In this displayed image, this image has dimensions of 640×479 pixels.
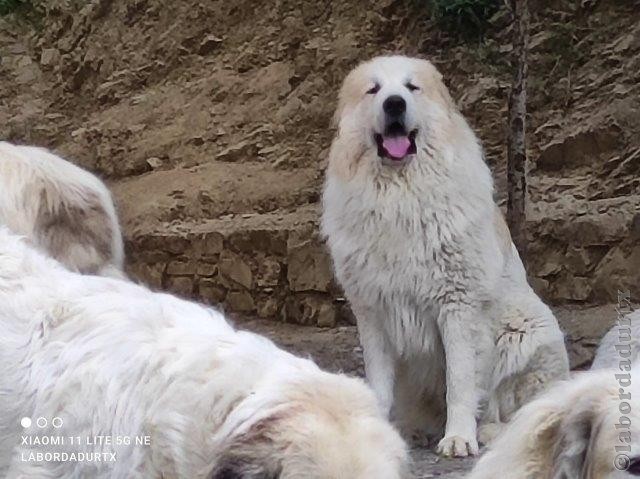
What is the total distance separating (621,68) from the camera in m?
8.16

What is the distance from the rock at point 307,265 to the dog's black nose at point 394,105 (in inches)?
118

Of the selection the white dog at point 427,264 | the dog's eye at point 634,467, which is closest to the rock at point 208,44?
the white dog at point 427,264

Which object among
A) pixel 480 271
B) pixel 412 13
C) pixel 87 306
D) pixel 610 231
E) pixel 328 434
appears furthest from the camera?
pixel 412 13

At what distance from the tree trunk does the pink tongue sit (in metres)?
1.52

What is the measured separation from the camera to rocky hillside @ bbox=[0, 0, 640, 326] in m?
7.88

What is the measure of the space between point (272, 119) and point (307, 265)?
5.40 feet

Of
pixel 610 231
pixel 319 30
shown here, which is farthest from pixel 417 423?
pixel 319 30

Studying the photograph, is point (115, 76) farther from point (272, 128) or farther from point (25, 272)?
point (25, 272)

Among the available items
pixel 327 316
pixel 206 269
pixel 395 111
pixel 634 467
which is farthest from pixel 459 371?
pixel 206 269

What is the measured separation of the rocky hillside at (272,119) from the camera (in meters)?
7.88

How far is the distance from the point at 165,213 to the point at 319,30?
201 centimetres

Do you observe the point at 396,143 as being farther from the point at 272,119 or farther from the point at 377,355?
the point at 272,119

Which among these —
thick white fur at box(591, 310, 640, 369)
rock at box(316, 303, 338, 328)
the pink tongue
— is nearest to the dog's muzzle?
the pink tongue

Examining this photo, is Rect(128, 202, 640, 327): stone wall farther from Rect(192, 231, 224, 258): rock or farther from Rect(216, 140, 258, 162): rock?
Rect(216, 140, 258, 162): rock
